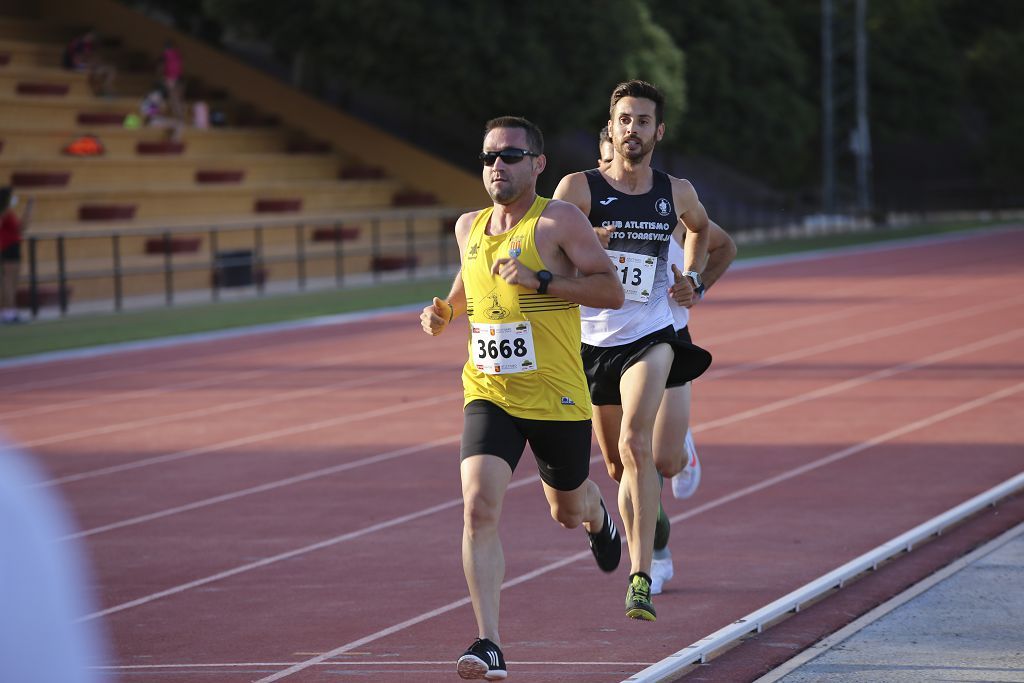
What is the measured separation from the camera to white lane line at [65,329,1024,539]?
9.59 metres

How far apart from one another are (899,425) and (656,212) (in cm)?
618

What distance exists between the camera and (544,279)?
572cm

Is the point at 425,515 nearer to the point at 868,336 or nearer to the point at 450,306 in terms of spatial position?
the point at 450,306

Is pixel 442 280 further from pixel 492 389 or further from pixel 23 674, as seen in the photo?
pixel 23 674

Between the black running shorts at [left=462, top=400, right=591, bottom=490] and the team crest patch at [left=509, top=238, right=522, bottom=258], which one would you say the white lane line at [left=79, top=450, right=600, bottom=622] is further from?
the team crest patch at [left=509, top=238, right=522, bottom=258]

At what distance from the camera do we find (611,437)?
7.12 m

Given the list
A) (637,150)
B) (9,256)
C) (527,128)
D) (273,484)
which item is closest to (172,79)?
(9,256)

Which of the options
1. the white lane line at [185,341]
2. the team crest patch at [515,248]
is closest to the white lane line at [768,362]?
the white lane line at [185,341]

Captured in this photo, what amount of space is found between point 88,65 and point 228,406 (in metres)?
22.4

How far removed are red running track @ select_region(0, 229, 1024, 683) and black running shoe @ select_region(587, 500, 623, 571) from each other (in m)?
0.22

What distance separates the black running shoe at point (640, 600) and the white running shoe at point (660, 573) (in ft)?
2.20

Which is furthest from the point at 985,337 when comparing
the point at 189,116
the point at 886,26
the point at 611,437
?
the point at 886,26

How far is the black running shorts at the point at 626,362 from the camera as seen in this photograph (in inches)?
271

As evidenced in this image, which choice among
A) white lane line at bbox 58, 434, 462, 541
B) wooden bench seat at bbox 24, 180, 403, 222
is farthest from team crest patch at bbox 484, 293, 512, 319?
wooden bench seat at bbox 24, 180, 403, 222
